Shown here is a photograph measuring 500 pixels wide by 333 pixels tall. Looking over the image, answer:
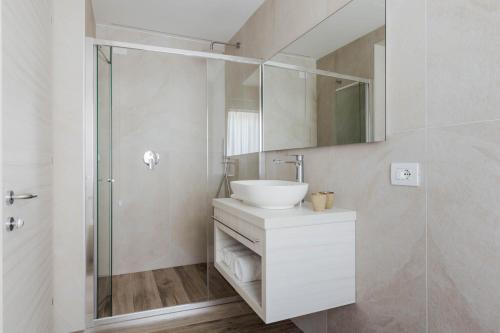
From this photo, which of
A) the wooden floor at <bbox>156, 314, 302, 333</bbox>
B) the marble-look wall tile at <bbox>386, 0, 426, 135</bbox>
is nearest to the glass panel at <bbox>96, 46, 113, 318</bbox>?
the wooden floor at <bbox>156, 314, 302, 333</bbox>

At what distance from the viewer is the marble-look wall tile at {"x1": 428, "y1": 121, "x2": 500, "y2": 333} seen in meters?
0.91

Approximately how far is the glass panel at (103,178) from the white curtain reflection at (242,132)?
2.80ft

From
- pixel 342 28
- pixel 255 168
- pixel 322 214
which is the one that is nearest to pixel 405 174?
pixel 322 214

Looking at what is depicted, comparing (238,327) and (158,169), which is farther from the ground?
(158,169)

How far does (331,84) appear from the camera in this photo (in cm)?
168

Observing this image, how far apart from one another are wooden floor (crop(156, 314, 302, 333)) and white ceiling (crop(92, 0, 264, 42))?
244cm

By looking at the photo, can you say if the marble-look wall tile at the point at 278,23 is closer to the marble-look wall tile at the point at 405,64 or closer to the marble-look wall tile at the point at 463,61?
the marble-look wall tile at the point at 405,64

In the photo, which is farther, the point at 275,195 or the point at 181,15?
the point at 181,15

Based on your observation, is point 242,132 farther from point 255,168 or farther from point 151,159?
point 151,159

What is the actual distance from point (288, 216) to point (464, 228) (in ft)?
2.15

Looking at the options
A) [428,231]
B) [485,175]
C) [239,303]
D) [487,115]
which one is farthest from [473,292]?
[239,303]

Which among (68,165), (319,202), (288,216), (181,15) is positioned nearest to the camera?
(288,216)

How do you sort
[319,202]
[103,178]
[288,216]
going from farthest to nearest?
[103,178], [319,202], [288,216]

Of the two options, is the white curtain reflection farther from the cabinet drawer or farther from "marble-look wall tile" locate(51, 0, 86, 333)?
"marble-look wall tile" locate(51, 0, 86, 333)
